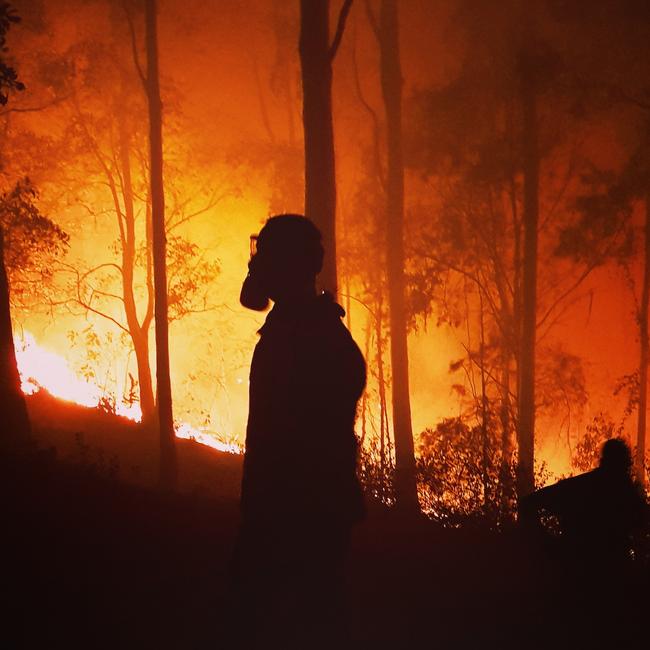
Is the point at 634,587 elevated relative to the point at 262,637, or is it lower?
elevated

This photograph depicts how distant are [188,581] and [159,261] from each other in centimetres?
970

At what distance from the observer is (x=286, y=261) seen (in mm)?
2473

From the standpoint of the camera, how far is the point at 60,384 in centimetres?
2383

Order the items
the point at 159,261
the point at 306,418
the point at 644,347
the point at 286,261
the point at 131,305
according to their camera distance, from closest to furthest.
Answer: the point at 306,418
the point at 286,261
the point at 159,261
the point at 644,347
the point at 131,305

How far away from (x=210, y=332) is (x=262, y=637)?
25.2 m

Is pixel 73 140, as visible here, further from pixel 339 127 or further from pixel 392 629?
pixel 392 629

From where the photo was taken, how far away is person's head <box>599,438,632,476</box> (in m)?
4.19

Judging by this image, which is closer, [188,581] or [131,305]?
[188,581]

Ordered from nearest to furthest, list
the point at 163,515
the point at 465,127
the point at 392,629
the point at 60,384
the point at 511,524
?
the point at 392,629 → the point at 163,515 → the point at 511,524 → the point at 465,127 → the point at 60,384

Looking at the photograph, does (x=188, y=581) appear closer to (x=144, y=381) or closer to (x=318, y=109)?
(x=318, y=109)

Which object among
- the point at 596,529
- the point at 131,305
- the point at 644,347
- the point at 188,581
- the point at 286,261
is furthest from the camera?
the point at 131,305

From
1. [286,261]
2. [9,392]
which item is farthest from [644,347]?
[286,261]

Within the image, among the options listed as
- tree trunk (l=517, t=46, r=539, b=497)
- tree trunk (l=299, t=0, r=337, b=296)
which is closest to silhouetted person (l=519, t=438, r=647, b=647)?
tree trunk (l=299, t=0, r=337, b=296)

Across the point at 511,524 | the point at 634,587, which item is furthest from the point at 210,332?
the point at 634,587
